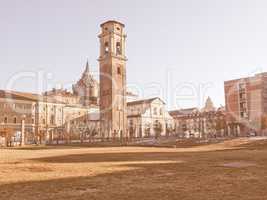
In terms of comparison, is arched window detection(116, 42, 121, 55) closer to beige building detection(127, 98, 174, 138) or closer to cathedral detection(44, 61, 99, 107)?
beige building detection(127, 98, 174, 138)

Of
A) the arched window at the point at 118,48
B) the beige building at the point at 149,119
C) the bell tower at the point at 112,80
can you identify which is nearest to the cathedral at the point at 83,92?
the beige building at the point at 149,119

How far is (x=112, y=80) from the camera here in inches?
2827

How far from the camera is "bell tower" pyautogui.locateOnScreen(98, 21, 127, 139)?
2783 inches

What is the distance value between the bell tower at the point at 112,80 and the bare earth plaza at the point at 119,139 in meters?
0.24

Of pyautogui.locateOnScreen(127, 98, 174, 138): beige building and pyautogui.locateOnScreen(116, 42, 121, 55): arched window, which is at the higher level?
pyautogui.locateOnScreen(116, 42, 121, 55): arched window

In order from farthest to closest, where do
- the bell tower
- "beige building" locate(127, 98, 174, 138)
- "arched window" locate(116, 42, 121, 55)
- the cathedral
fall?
1. the cathedral
2. "beige building" locate(127, 98, 174, 138)
3. "arched window" locate(116, 42, 121, 55)
4. the bell tower

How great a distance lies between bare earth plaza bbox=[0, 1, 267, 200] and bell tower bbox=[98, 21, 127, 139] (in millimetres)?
239

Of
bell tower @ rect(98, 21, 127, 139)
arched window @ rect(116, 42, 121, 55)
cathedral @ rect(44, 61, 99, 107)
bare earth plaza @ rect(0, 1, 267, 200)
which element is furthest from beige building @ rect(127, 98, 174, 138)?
arched window @ rect(116, 42, 121, 55)

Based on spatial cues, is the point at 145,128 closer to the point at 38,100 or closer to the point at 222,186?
the point at 38,100

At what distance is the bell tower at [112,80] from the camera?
7069 centimetres

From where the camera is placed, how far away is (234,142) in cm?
4306

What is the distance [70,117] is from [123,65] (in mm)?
25798

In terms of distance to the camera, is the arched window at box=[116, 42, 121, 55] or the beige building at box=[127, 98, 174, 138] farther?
the beige building at box=[127, 98, 174, 138]

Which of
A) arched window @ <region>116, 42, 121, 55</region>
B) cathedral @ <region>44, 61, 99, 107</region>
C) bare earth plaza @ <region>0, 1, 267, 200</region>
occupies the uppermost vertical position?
arched window @ <region>116, 42, 121, 55</region>
